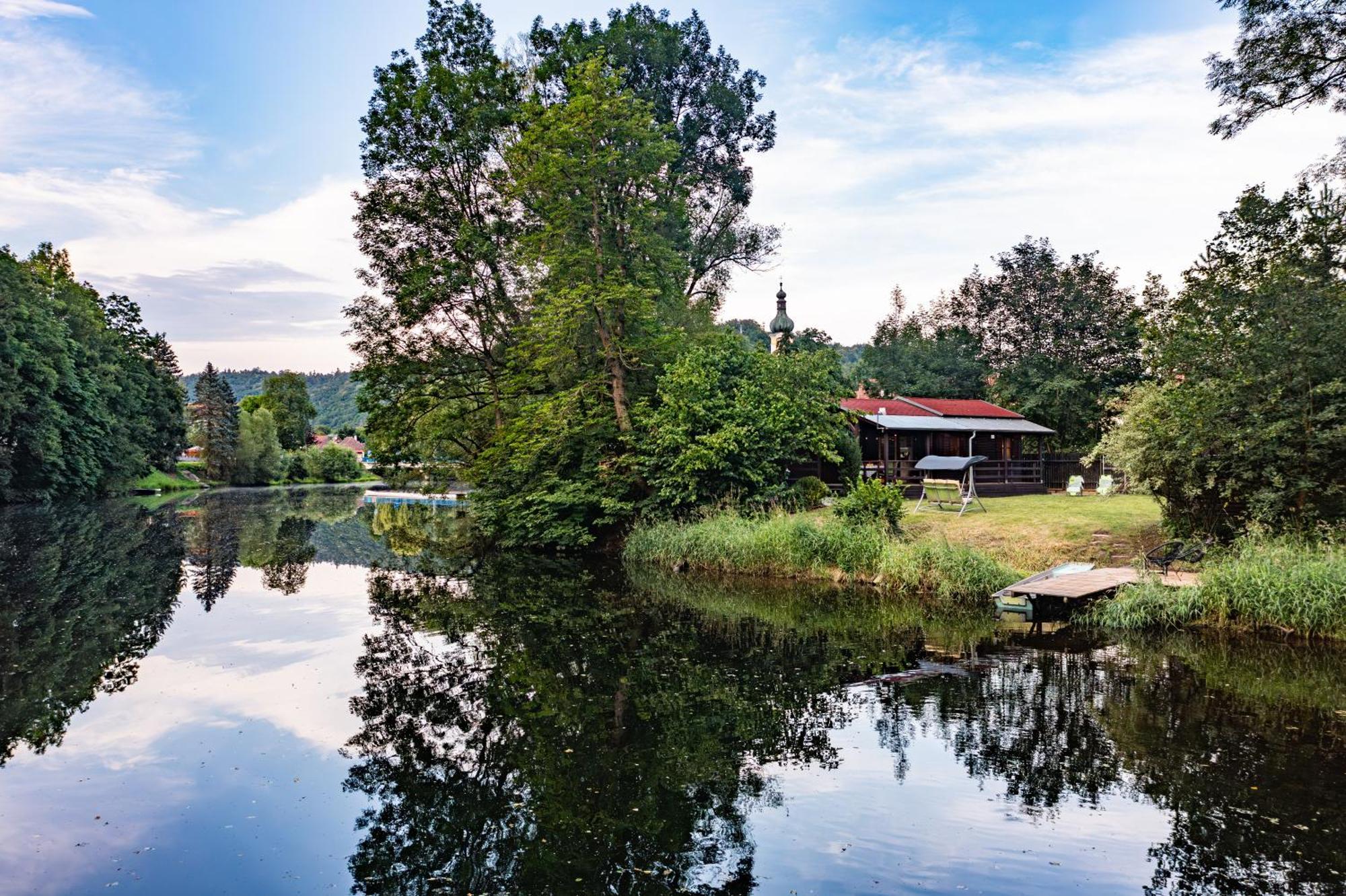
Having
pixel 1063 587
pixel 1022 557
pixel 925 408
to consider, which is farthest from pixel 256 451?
pixel 1063 587

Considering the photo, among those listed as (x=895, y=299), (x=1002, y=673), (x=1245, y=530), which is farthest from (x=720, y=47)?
(x=895, y=299)

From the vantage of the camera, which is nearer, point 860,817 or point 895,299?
point 860,817

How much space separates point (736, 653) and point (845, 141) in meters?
20.9

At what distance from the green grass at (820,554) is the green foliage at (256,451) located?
69.5 m

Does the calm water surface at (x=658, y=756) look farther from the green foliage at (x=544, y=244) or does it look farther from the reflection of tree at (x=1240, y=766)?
the green foliage at (x=544, y=244)

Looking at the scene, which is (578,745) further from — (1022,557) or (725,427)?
(725,427)

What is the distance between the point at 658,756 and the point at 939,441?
2894 cm

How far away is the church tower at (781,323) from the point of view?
4472 centimetres

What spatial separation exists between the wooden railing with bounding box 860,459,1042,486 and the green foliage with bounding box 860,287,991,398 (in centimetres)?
1635

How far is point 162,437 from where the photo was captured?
65.9 m

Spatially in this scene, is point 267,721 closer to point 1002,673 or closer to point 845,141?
point 1002,673

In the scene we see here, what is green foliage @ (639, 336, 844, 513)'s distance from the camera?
2241 centimetres

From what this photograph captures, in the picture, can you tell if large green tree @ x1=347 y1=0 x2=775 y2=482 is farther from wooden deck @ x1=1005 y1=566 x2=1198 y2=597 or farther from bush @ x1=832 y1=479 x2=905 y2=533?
wooden deck @ x1=1005 y1=566 x2=1198 y2=597

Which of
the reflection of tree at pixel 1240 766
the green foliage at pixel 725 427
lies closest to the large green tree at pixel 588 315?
the green foliage at pixel 725 427
